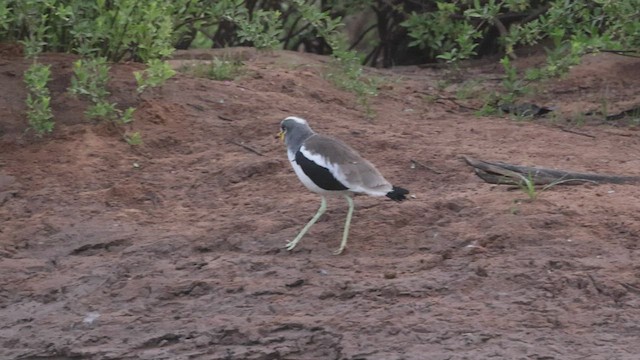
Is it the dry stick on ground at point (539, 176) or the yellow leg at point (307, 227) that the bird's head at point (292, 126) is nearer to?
the yellow leg at point (307, 227)

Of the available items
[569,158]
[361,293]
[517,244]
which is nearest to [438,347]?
[361,293]

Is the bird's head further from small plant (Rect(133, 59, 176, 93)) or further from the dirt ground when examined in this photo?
small plant (Rect(133, 59, 176, 93))

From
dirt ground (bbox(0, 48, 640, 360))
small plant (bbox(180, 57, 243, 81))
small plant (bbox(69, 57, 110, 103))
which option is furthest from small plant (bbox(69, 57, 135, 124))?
small plant (bbox(180, 57, 243, 81))

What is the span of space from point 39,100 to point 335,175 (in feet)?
7.88

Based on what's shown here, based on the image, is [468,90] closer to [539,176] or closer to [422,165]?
[422,165]

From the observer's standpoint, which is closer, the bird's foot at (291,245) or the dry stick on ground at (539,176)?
the bird's foot at (291,245)

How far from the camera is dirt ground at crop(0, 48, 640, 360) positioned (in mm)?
5418

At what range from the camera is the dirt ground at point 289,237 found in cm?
542

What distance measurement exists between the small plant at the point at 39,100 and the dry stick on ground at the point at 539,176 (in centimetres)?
264

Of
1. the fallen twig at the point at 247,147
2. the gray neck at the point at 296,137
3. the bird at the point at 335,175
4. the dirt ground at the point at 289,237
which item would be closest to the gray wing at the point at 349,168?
the bird at the point at 335,175

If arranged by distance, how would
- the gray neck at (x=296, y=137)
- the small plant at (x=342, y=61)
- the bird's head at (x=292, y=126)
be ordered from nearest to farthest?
the gray neck at (x=296, y=137), the bird's head at (x=292, y=126), the small plant at (x=342, y=61)

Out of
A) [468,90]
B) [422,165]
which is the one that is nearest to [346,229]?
[422,165]

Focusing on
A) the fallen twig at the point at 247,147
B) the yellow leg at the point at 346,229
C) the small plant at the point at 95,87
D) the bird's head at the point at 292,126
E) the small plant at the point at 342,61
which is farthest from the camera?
the small plant at the point at 342,61

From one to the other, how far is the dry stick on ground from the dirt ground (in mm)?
65
